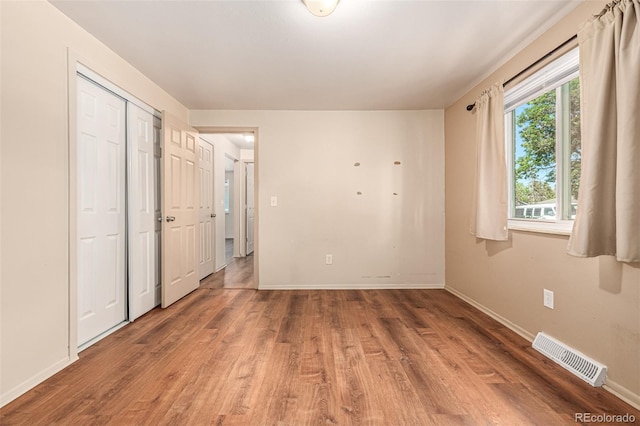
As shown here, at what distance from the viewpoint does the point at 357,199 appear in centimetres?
349

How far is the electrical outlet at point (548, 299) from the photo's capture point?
1881mm

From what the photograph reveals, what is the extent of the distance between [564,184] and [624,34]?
0.91m

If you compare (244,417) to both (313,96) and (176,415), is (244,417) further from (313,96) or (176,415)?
(313,96)

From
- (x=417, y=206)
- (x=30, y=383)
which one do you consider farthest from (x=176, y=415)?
(x=417, y=206)

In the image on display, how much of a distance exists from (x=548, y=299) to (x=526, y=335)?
373 millimetres

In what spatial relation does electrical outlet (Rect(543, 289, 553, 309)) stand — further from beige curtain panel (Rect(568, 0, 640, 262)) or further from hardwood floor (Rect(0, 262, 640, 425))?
beige curtain panel (Rect(568, 0, 640, 262))

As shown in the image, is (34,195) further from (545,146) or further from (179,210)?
(545,146)

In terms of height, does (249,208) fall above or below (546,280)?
above

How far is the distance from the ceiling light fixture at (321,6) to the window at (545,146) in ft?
5.20

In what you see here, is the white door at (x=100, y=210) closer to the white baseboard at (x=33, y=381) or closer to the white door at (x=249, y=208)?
the white baseboard at (x=33, y=381)

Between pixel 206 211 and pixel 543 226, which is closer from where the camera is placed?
pixel 543 226

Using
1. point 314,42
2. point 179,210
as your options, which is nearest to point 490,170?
point 314,42

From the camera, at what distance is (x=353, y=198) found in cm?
349

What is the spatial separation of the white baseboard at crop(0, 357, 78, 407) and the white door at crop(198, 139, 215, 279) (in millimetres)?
A: 2125
